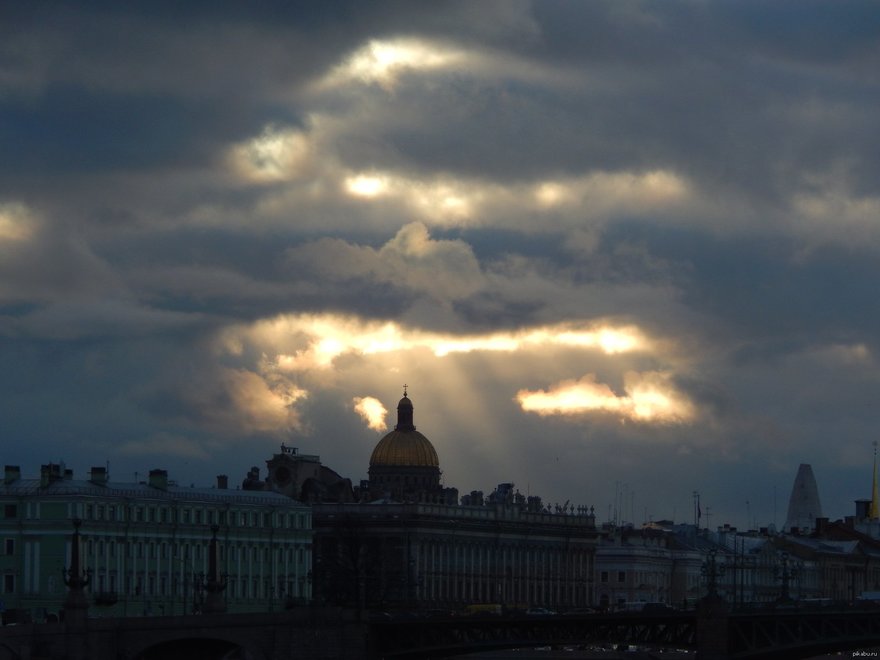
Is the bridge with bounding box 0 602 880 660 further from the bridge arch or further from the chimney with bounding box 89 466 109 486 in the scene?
the chimney with bounding box 89 466 109 486

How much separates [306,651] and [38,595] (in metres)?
43.3

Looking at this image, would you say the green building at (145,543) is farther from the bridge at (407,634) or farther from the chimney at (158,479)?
the bridge at (407,634)

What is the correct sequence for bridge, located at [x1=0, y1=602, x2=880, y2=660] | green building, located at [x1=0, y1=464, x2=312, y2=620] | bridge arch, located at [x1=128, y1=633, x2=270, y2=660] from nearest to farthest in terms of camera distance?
bridge, located at [x1=0, y1=602, x2=880, y2=660] → bridge arch, located at [x1=128, y1=633, x2=270, y2=660] → green building, located at [x1=0, y1=464, x2=312, y2=620]

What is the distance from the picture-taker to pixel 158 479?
161375 mm

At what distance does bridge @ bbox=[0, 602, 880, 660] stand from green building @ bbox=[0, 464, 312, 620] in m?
26.3

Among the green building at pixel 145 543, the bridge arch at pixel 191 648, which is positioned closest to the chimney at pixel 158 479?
the green building at pixel 145 543

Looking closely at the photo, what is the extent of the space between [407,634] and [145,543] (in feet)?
155

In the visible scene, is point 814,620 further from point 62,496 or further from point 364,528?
point 364,528

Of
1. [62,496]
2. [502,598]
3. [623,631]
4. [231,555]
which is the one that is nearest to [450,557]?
[502,598]

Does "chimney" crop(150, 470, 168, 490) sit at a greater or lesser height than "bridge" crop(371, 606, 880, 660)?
greater

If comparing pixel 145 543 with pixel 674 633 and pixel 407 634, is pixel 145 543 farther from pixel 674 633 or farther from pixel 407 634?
pixel 674 633

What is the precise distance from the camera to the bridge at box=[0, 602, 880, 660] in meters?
106

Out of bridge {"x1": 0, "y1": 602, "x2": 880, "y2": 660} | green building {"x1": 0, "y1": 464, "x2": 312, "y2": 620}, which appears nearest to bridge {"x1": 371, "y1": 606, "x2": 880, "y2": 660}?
bridge {"x1": 0, "y1": 602, "x2": 880, "y2": 660}

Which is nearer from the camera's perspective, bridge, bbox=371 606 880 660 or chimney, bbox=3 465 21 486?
bridge, bbox=371 606 880 660
